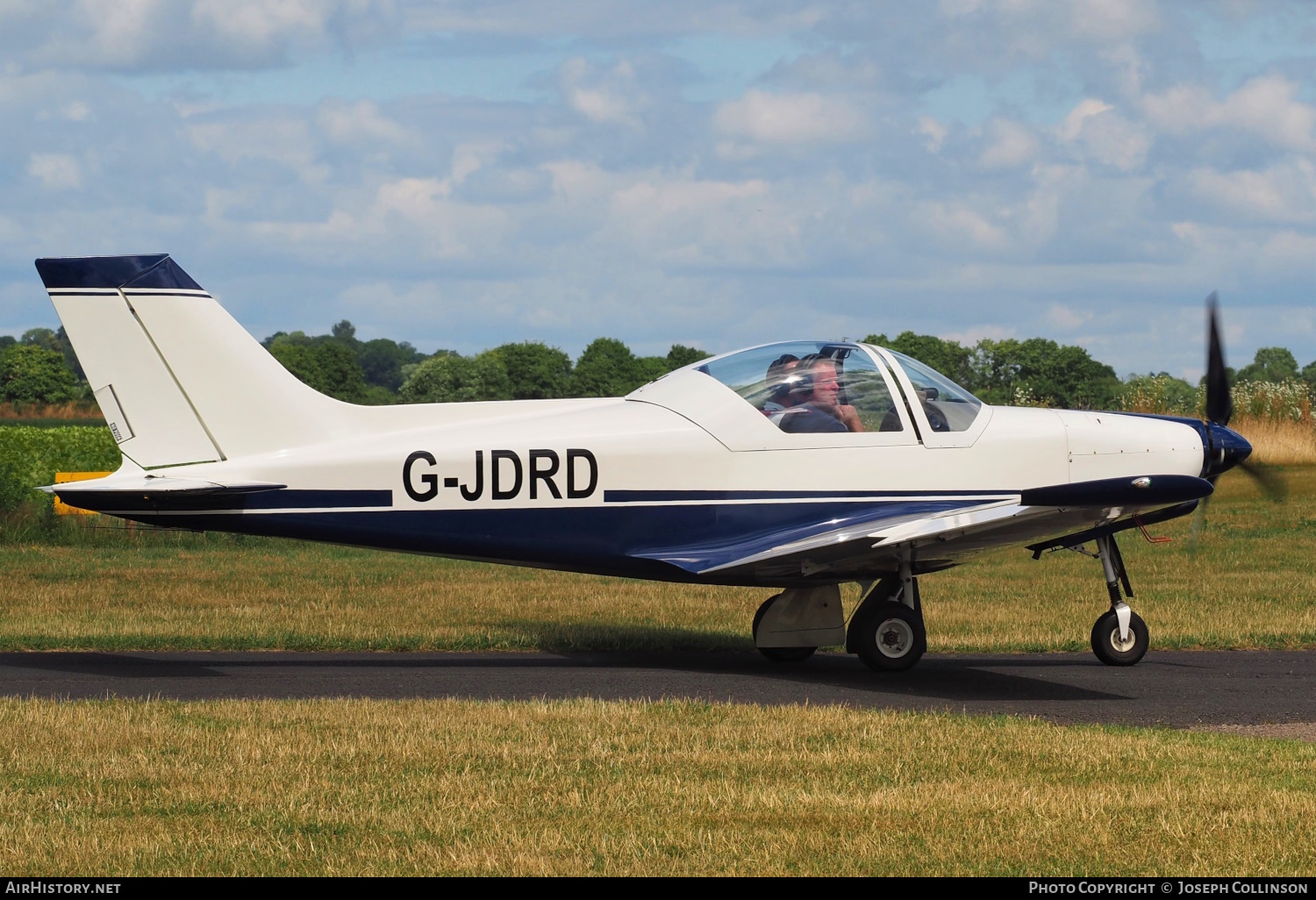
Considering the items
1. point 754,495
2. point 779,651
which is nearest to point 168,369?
point 754,495

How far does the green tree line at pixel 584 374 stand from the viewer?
145 ft

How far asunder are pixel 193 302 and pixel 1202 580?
541 inches

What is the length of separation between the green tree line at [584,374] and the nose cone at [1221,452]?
17.4 meters

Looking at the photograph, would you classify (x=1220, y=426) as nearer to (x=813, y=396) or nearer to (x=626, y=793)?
(x=813, y=396)

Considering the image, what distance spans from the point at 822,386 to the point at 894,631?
2.09m

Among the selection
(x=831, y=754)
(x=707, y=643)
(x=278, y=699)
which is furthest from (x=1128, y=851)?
(x=707, y=643)

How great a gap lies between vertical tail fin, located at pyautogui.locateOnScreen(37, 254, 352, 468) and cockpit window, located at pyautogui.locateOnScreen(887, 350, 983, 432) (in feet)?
15.7

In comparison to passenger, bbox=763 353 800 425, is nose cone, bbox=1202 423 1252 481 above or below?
below

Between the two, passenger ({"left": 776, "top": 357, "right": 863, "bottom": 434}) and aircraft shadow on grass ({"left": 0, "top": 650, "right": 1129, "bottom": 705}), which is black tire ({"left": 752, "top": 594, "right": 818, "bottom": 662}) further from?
passenger ({"left": 776, "top": 357, "right": 863, "bottom": 434})

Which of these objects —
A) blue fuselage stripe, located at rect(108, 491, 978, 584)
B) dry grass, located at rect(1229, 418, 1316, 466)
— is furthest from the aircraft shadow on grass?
dry grass, located at rect(1229, 418, 1316, 466)

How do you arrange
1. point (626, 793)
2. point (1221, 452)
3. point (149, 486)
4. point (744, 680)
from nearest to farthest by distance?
point (626, 793) → point (149, 486) → point (744, 680) → point (1221, 452)

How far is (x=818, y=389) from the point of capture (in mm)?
11852

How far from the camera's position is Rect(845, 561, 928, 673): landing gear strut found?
11844mm

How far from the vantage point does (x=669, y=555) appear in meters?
11.7
